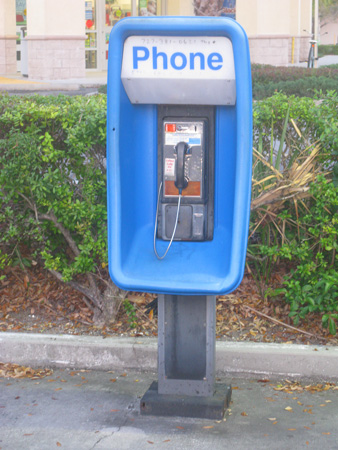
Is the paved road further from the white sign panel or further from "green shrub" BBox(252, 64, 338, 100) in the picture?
"green shrub" BBox(252, 64, 338, 100)

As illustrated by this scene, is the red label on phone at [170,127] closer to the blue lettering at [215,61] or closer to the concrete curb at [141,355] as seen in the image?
the blue lettering at [215,61]

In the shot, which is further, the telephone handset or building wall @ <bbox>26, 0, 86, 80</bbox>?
building wall @ <bbox>26, 0, 86, 80</bbox>

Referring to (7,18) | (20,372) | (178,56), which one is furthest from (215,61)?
(7,18)

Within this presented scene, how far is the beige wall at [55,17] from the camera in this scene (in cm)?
2080

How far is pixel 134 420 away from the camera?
400 centimetres

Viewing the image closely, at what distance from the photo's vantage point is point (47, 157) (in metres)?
4.66

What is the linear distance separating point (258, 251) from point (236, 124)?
1.41 meters

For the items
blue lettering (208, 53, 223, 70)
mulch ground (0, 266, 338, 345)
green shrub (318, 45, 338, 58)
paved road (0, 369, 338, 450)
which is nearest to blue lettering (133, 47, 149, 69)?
blue lettering (208, 53, 223, 70)

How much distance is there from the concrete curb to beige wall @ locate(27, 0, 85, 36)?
1751 centimetres

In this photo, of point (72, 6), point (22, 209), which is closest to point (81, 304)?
point (22, 209)

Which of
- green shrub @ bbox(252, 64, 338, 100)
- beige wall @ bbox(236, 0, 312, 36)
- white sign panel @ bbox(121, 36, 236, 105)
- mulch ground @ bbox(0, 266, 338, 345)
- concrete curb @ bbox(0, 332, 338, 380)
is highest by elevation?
beige wall @ bbox(236, 0, 312, 36)

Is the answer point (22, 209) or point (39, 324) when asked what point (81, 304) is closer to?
point (39, 324)

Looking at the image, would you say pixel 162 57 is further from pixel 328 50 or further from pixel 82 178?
pixel 328 50

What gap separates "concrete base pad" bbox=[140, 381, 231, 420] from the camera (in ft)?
12.9
